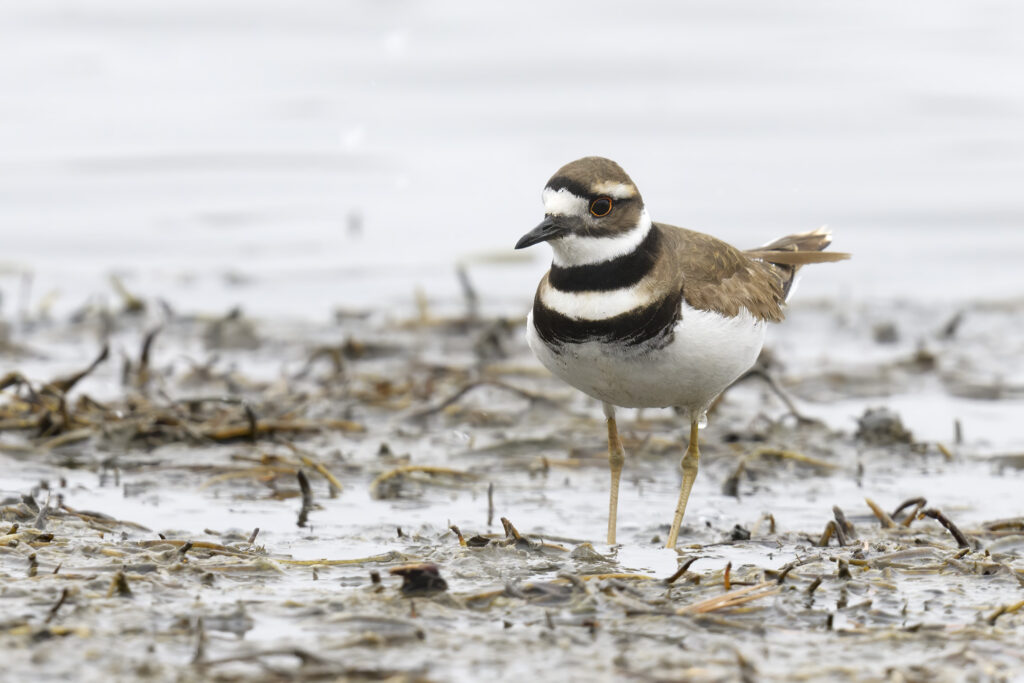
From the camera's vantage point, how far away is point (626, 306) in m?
5.07

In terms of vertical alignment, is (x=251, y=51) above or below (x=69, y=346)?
above

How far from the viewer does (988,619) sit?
413 centimetres

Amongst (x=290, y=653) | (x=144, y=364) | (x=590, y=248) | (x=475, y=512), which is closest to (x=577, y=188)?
(x=590, y=248)

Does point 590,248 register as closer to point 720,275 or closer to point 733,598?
point 720,275

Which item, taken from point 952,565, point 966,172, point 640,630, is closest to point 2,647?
point 640,630

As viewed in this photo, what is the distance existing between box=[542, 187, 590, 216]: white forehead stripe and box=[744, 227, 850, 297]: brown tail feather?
1.55 metres

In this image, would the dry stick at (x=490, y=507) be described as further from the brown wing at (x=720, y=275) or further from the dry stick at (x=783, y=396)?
the dry stick at (x=783, y=396)

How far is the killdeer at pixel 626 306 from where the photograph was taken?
5094mm

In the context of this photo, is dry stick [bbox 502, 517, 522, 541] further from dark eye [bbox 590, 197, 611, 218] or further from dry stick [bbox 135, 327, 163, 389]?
dry stick [bbox 135, 327, 163, 389]

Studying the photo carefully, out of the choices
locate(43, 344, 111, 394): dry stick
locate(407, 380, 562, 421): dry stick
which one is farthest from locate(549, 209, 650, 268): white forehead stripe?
locate(43, 344, 111, 394): dry stick

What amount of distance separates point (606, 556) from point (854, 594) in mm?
937

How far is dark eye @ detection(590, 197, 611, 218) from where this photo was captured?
525 cm

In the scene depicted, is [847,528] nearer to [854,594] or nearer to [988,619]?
[854,594]

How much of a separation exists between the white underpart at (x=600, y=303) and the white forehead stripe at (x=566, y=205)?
1.01 feet
